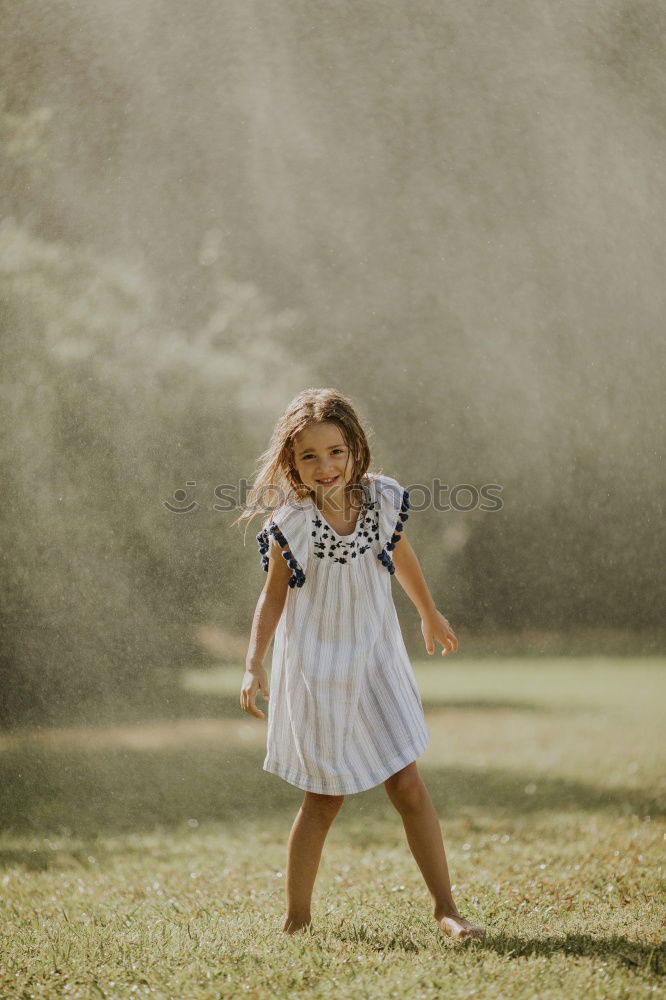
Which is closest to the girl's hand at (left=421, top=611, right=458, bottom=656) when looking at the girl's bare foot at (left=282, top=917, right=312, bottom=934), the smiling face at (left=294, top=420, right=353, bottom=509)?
the smiling face at (left=294, top=420, right=353, bottom=509)

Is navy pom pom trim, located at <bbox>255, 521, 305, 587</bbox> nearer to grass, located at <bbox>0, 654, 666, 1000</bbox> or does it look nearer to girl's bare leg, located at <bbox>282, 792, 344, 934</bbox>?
girl's bare leg, located at <bbox>282, 792, 344, 934</bbox>

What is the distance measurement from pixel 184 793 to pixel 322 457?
2.81 meters

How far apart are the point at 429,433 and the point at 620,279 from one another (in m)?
2.38

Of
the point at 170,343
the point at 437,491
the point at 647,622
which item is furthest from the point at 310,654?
the point at 647,622

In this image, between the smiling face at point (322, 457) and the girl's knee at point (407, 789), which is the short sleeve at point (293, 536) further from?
the girl's knee at point (407, 789)

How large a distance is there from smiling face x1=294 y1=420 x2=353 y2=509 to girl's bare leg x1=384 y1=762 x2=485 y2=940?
73 centimetres

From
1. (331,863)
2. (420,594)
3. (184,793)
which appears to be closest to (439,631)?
(420,594)

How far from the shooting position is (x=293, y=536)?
2.78 metres

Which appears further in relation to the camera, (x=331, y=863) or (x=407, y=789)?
(x=331, y=863)

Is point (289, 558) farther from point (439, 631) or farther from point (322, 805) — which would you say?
point (322, 805)

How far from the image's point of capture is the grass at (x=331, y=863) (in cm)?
256

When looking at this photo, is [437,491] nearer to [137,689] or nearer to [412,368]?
[412,368]

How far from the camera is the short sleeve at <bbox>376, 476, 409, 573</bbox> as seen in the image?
2.85 m

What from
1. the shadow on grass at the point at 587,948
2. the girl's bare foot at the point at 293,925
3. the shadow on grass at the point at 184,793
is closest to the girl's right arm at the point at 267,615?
the girl's bare foot at the point at 293,925
